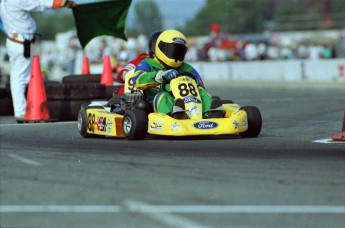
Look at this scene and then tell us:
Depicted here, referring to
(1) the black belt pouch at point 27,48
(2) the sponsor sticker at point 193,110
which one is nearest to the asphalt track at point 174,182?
(2) the sponsor sticker at point 193,110

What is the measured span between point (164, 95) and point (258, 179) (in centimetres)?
353

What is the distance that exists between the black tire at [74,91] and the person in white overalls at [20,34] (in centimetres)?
47

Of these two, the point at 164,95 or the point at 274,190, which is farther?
the point at 164,95

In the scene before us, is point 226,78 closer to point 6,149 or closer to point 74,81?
point 74,81

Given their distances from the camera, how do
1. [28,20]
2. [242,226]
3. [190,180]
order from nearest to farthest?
1. [242,226]
2. [190,180]
3. [28,20]

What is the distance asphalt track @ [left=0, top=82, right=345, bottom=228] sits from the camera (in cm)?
527

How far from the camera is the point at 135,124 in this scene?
31.8 ft

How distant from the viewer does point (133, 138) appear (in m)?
9.84

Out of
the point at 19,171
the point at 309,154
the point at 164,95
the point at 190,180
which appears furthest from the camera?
the point at 164,95

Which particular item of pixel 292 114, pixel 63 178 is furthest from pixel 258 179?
pixel 292 114

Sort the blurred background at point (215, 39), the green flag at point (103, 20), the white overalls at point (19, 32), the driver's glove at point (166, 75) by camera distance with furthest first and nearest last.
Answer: the blurred background at point (215, 39)
the green flag at point (103, 20)
the white overalls at point (19, 32)
the driver's glove at point (166, 75)

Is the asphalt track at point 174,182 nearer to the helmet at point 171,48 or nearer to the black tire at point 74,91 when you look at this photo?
the helmet at point 171,48

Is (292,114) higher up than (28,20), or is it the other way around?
(28,20)

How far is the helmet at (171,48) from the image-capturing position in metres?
10.5
